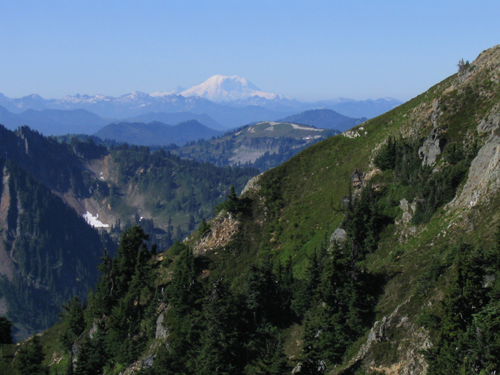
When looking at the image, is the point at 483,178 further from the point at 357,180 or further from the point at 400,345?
the point at 357,180

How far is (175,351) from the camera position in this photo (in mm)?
44344

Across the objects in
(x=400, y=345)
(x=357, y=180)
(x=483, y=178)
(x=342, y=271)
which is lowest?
(x=400, y=345)

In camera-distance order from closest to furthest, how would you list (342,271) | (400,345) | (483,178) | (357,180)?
1. (400,345)
2. (483,178)
3. (342,271)
4. (357,180)

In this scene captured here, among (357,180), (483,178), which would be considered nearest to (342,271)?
(483,178)

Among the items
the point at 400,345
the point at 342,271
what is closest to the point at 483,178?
the point at 342,271

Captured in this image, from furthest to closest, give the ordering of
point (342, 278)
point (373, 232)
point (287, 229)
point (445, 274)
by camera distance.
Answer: point (287, 229) → point (373, 232) → point (342, 278) → point (445, 274)

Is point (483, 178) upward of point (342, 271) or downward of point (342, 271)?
upward

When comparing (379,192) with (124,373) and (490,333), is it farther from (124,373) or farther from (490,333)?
(124,373)

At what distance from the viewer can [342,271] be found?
4362cm

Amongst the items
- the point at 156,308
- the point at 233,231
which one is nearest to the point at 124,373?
the point at 156,308

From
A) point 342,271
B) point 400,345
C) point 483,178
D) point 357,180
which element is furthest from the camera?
point 357,180

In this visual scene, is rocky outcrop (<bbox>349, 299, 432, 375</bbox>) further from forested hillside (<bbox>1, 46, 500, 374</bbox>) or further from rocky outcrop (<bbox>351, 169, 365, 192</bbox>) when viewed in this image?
rocky outcrop (<bbox>351, 169, 365, 192</bbox>)

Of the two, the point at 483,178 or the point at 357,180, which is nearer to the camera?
the point at 483,178

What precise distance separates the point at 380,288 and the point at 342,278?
4.09m
